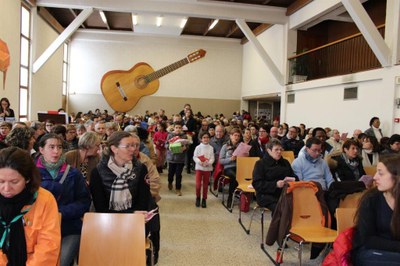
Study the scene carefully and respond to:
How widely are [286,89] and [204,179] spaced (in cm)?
669

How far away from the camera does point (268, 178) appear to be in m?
3.86

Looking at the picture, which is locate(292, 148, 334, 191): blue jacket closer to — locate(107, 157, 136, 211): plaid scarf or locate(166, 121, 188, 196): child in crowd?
locate(107, 157, 136, 211): plaid scarf

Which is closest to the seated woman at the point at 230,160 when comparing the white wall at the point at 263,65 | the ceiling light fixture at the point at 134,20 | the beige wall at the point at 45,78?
the white wall at the point at 263,65

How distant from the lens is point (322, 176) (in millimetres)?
3885

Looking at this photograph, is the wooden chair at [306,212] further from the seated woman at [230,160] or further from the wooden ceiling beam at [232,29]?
the wooden ceiling beam at [232,29]

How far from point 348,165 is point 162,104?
11.8m

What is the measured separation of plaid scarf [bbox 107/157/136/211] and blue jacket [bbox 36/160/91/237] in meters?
0.19

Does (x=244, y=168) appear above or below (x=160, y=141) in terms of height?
below

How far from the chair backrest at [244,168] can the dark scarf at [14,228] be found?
3654mm

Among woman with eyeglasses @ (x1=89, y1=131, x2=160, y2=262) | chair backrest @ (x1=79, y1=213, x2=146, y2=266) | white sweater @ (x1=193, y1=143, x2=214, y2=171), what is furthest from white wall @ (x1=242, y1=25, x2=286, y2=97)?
chair backrest @ (x1=79, y1=213, x2=146, y2=266)

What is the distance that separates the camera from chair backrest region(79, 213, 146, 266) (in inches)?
84.8

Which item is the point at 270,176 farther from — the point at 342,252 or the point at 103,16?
the point at 103,16

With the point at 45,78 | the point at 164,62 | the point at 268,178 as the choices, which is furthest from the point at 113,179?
the point at 164,62

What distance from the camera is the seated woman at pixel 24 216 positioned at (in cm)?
176
